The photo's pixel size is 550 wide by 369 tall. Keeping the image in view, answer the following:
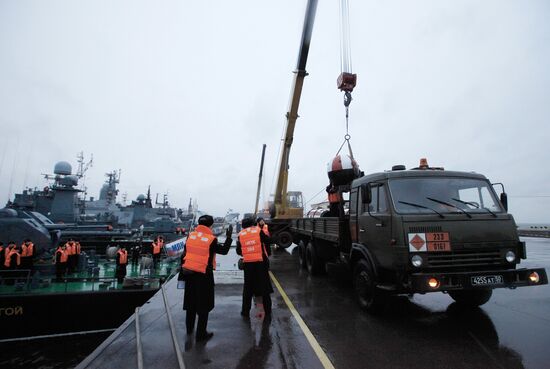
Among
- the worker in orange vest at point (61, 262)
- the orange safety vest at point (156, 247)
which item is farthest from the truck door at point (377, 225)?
the worker in orange vest at point (61, 262)

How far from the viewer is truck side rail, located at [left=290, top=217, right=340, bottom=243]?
698cm

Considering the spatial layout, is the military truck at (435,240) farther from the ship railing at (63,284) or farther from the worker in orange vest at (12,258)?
the worker in orange vest at (12,258)

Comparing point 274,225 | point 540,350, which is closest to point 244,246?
point 540,350

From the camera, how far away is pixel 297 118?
46.2ft

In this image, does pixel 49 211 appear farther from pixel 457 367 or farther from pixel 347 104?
pixel 457 367

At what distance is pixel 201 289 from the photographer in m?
4.54

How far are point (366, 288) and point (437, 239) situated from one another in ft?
5.26

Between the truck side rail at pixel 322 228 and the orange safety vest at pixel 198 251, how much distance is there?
327 centimetres

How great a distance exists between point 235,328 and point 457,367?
3156 millimetres

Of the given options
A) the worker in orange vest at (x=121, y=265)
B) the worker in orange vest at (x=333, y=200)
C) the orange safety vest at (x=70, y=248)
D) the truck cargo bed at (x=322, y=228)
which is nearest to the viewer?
the truck cargo bed at (x=322, y=228)

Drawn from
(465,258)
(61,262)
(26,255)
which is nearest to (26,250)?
(26,255)

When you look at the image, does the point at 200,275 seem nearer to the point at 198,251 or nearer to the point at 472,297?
the point at 198,251

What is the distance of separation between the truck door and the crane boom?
835 centimetres

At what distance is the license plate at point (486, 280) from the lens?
437cm
